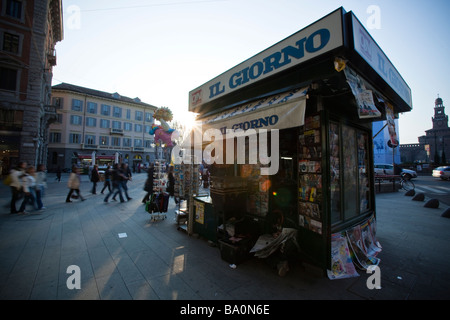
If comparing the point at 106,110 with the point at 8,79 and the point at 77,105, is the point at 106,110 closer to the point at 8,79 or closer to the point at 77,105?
the point at 77,105

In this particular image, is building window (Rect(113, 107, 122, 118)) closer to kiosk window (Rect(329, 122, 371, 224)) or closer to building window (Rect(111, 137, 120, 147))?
building window (Rect(111, 137, 120, 147))

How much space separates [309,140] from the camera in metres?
3.52

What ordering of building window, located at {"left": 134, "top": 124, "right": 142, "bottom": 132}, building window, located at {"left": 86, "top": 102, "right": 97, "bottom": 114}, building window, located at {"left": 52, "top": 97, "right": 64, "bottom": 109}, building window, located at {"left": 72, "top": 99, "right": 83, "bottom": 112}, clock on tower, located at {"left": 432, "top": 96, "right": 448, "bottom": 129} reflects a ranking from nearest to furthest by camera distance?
building window, located at {"left": 52, "top": 97, "right": 64, "bottom": 109} → building window, located at {"left": 72, "top": 99, "right": 83, "bottom": 112} → building window, located at {"left": 86, "top": 102, "right": 97, "bottom": 114} → building window, located at {"left": 134, "top": 124, "right": 142, "bottom": 132} → clock on tower, located at {"left": 432, "top": 96, "right": 448, "bottom": 129}

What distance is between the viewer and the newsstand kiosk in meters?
3.02

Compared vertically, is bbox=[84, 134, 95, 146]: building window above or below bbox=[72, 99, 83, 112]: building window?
below

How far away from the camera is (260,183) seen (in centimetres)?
434

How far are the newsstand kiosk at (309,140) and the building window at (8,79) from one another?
22823 millimetres

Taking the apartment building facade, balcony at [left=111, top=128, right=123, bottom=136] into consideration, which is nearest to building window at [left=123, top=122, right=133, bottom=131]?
balcony at [left=111, top=128, right=123, bottom=136]

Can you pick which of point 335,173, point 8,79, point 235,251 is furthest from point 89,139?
point 335,173

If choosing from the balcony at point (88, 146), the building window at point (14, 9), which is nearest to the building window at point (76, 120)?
the balcony at point (88, 146)

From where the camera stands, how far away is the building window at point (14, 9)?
16.8 meters

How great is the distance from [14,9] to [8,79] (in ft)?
21.8

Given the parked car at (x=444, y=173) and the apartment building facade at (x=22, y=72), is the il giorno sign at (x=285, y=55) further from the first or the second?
the parked car at (x=444, y=173)

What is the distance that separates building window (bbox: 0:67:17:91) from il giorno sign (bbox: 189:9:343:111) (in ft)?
73.8
